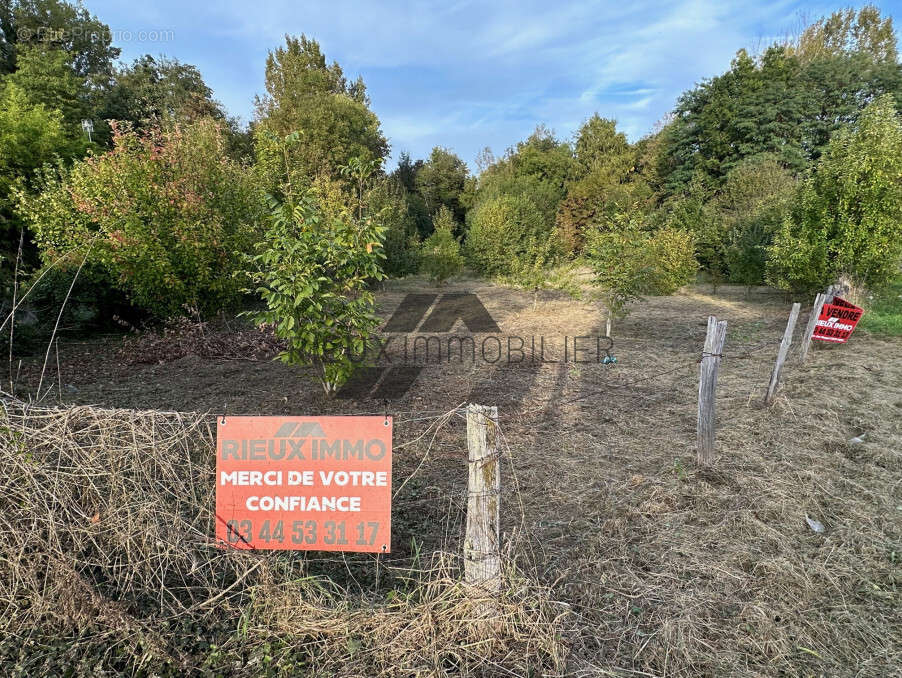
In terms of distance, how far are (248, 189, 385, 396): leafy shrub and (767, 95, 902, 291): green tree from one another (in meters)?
9.92

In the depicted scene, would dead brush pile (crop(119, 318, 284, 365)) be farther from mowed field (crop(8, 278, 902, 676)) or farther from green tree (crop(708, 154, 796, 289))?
green tree (crop(708, 154, 796, 289))

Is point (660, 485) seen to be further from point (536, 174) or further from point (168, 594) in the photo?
point (536, 174)

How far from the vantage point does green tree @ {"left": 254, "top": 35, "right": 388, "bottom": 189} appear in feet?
61.3

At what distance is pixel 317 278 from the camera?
4617 millimetres

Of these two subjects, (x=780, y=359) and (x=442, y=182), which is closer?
(x=780, y=359)

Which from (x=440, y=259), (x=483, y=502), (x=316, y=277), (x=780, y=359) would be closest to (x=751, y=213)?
(x=440, y=259)

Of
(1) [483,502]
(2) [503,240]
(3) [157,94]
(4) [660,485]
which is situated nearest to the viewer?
(1) [483,502]

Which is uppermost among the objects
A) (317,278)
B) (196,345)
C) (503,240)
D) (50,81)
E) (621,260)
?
(50,81)

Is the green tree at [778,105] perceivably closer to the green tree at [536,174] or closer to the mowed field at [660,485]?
the green tree at [536,174]

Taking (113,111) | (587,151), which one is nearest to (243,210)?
(113,111)

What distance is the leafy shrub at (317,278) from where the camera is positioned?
4527mm

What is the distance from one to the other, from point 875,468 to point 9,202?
1616cm

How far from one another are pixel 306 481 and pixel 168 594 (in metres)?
0.99

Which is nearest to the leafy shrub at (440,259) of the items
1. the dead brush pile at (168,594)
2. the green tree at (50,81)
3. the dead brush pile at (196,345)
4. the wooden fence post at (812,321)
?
the dead brush pile at (196,345)
